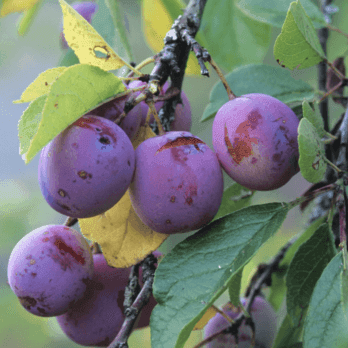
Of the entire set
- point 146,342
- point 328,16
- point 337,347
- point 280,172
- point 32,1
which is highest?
point 32,1

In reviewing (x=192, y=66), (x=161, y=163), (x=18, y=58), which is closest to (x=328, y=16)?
(x=192, y=66)

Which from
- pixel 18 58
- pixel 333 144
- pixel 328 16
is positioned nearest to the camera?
pixel 333 144

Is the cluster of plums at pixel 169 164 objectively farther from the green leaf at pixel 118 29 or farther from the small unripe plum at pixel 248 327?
the small unripe plum at pixel 248 327

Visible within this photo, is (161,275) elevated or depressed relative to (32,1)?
depressed

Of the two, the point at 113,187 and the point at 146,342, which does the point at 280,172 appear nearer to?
the point at 113,187

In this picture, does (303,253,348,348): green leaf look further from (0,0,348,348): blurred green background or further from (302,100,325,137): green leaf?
(0,0,348,348): blurred green background

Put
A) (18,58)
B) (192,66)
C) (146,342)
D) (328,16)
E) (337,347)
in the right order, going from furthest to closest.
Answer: (18,58) → (146,342) → (328,16) → (192,66) → (337,347)

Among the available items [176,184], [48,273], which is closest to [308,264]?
[176,184]

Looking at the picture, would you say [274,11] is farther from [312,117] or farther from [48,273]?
[48,273]
